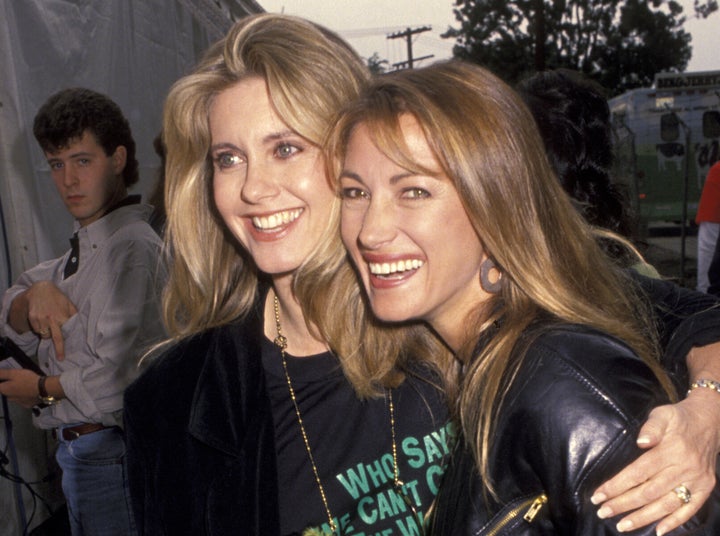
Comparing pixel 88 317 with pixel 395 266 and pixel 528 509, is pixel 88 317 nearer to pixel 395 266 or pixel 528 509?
pixel 395 266

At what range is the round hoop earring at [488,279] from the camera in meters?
1.68

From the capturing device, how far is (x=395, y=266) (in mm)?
1682

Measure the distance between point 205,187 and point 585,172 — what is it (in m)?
1.27

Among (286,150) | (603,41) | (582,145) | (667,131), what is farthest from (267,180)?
(603,41)

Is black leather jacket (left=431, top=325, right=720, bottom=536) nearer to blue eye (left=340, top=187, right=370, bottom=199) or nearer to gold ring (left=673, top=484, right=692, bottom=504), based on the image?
gold ring (left=673, top=484, right=692, bottom=504)

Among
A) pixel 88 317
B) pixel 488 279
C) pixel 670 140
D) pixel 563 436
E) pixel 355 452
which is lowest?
pixel 670 140

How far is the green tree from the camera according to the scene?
4194 cm

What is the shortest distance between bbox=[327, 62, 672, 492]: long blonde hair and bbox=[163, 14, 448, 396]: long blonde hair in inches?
9.7

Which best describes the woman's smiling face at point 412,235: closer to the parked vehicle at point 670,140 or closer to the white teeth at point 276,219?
the white teeth at point 276,219

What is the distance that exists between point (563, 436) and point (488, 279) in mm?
496

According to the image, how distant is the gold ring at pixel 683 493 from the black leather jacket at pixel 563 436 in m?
0.04

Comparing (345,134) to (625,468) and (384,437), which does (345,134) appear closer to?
(384,437)

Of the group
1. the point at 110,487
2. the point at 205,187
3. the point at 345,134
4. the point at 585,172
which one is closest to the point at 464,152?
the point at 345,134

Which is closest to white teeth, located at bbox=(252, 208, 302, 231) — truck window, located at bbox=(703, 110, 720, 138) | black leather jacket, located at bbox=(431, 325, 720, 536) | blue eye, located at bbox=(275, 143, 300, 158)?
blue eye, located at bbox=(275, 143, 300, 158)
